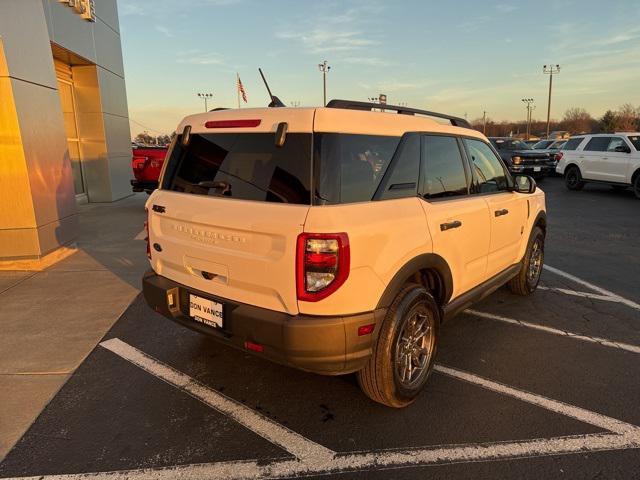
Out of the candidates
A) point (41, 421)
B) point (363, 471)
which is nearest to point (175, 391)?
point (41, 421)

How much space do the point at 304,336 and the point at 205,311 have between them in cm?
80

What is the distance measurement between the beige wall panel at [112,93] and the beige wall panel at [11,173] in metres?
7.26

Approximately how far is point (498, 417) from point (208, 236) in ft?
7.08

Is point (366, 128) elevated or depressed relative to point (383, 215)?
elevated

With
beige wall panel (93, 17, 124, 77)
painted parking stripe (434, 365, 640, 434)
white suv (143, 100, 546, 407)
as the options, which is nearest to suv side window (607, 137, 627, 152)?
white suv (143, 100, 546, 407)

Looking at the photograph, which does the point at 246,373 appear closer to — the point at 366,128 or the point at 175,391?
the point at 175,391

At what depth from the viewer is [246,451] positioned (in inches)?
99.8

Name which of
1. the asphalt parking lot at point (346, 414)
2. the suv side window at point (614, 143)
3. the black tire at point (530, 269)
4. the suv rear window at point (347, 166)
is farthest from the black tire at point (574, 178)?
the suv rear window at point (347, 166)

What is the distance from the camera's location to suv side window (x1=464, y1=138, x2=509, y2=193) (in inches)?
149

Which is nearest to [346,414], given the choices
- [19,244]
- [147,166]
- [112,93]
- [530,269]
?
[530,269]

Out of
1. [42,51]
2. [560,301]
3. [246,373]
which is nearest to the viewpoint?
[246,373]

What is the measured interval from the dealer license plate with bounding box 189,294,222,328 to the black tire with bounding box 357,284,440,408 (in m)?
0.96

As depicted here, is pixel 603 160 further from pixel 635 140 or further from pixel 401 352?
pixel 401 352

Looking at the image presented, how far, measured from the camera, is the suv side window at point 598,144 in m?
14.1
